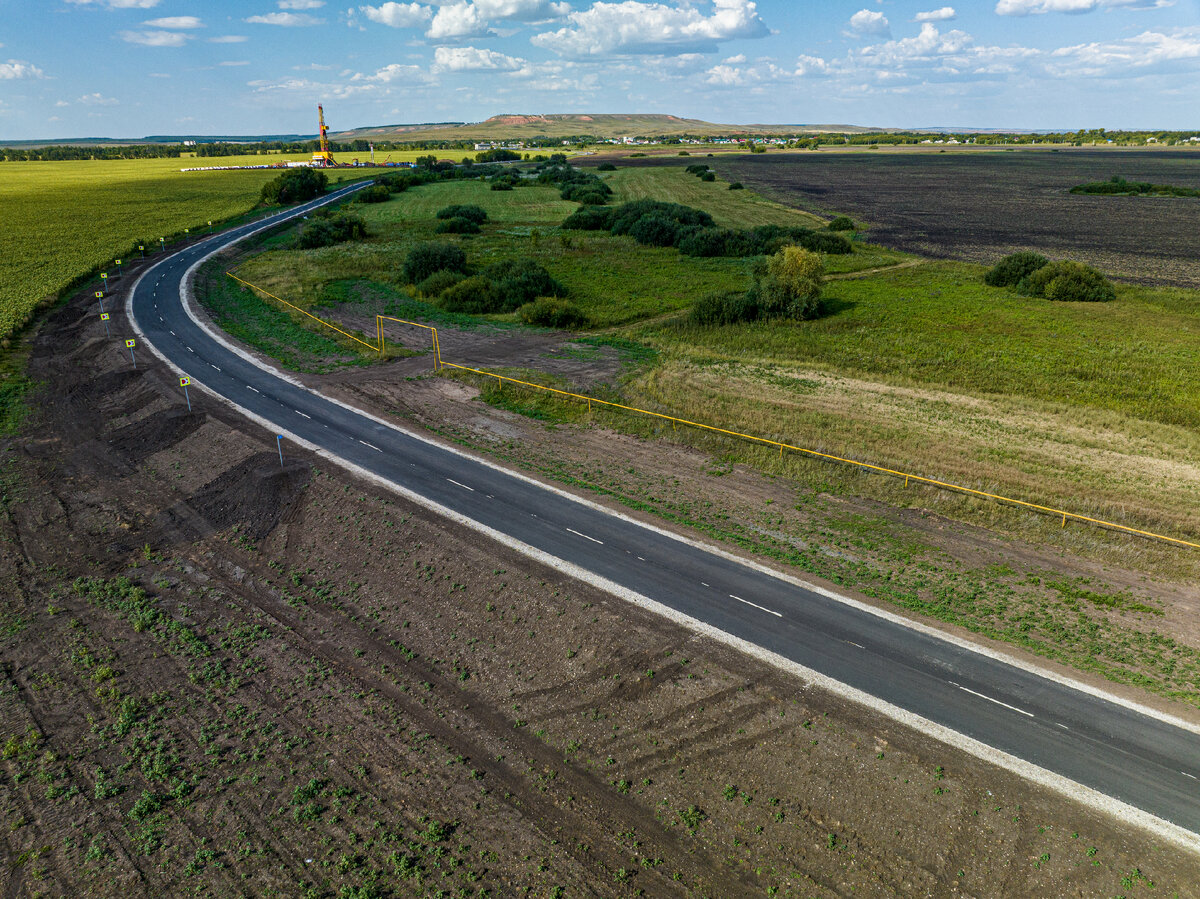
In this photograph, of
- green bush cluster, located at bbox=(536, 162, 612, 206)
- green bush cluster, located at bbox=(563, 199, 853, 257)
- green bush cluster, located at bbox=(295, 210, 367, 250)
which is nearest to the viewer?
green bush cluster, located at bbox=(563, 199, 853, 257)

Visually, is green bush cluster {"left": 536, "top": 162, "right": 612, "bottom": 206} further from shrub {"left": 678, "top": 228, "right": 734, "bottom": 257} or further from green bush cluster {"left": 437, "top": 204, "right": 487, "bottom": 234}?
shrub {"left": 678, "top": 228, "right": 734, "bottom": 257}

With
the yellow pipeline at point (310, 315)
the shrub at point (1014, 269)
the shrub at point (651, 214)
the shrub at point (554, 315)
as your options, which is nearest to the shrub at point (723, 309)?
the shrub at point (554, 315)

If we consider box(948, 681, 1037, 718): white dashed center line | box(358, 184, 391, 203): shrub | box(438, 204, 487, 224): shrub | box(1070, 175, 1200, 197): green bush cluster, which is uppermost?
box(358, 184, 391, 203): shrub

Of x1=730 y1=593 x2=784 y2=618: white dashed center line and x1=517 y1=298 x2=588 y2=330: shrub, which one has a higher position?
x1=517 y1=298 x2=588 y2=330: shrub

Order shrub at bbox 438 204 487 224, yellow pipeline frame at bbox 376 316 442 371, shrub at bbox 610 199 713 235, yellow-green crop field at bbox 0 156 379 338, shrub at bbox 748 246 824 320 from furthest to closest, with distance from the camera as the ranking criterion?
shrub at bbox 438 204 487 224 < shrub at bbox 610 199 713 235 < yellow-green crop field at bbox 0 156 379 338 < shrub at bbox 748 246 824 320 < yellow pipeline frame at bbox 376 316 442 371

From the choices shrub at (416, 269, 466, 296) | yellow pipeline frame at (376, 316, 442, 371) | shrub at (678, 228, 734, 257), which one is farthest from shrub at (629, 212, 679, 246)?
yellow pipeline frame at (376, 316, 442, 371)

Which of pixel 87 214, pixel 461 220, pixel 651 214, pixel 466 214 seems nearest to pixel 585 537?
pixel 651 214

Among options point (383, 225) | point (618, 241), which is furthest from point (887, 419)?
point (383, 225)

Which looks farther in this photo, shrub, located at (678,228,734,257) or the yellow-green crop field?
shrub, located at (678,228,734,257)
